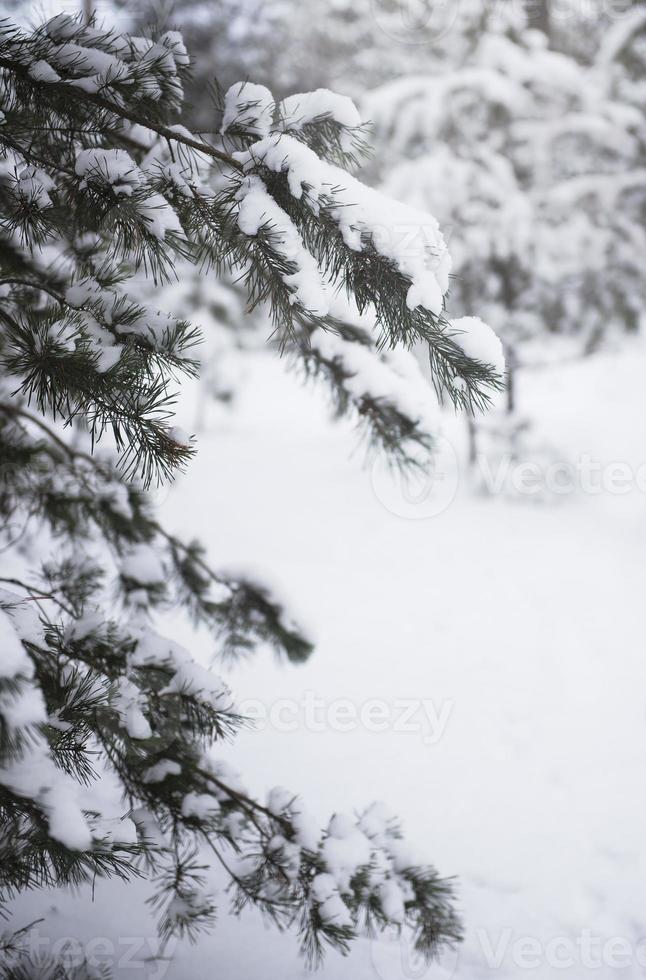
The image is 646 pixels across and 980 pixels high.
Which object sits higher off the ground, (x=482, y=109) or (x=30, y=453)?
(x=482, y=109)

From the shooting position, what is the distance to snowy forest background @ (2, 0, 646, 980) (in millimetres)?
2422

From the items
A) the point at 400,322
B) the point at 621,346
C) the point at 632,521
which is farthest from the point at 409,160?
the point at 400,322

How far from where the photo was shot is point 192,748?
1.77 metres

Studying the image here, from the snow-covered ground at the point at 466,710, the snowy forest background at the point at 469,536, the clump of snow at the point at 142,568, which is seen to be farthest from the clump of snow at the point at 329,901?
the clump of snow at the point at 142,568

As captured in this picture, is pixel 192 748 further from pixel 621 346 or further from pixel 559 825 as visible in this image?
pixel 621 346

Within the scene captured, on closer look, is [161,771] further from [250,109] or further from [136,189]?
[250,109]

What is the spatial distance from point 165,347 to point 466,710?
3.49 meters

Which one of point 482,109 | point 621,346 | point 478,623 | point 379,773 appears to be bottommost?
point 379,773

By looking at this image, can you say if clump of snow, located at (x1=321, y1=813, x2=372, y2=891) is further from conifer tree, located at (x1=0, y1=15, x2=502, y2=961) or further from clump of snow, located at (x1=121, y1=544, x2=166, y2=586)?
clump of snow, located at (x1=121, y1=544, x2=166, y2=586)

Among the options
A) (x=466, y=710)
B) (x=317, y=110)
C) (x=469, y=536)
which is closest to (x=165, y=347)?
(x=317, y=110)

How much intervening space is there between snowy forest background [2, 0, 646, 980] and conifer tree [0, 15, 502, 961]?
6.4 inches

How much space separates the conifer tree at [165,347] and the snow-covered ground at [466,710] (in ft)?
1.71

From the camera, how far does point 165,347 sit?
1.25 m

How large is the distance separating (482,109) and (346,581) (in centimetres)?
598
